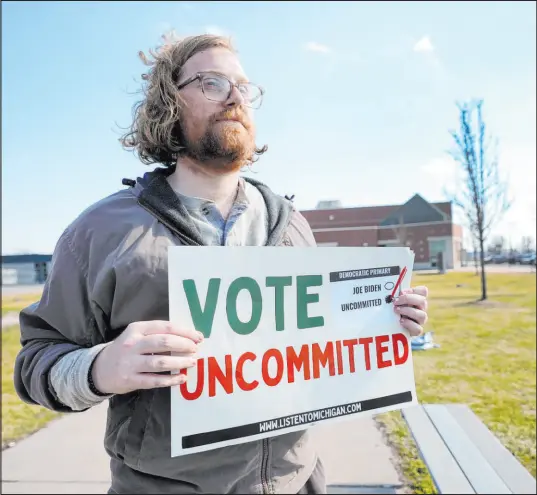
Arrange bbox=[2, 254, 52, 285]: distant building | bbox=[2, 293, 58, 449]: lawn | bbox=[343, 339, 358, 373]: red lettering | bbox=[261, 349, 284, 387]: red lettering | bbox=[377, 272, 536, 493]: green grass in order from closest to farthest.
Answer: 1. bbox=[261, 349, 284, 387]: red lettering
2. bbox=[343, 339, 358, 373]: red lettering
3. bbox=[377, 272, 536, 493]: green grass
4. bbox=[2, 293, 58, 449]: lawn
5. bbox=[2, 254, 52, 285]: distant building

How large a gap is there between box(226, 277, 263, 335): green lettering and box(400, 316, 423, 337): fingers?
0.47 metres

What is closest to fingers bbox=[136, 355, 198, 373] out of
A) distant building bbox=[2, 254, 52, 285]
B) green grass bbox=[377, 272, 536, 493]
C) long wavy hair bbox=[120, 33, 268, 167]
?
long wavy hair bbox=[120, 33, 268, 167]

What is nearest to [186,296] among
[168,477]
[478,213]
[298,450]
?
[168,477]

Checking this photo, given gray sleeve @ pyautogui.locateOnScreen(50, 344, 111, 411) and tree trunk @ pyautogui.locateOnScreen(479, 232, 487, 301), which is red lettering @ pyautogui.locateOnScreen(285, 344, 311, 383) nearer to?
gray sleeve @ pyautogui.locateOnScreen(50, 344, 111, 411)

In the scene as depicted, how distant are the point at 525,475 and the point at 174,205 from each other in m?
2.38

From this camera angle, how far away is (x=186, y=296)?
0.96 metres

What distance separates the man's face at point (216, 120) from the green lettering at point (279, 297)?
1.13 feet

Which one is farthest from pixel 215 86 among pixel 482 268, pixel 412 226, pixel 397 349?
pixel 482 268

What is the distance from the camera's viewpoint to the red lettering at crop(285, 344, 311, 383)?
1.08 metres

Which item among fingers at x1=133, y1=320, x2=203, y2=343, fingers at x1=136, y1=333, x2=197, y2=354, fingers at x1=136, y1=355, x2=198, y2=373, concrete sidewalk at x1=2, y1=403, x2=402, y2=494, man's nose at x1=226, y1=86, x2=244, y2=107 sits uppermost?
man's nose at x1=226, y1=86, x2=244, y2=107

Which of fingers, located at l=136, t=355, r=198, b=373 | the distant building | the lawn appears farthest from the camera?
the distant building

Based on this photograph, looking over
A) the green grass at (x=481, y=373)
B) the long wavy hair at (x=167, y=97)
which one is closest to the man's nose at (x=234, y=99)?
the long wavy hair at (x=167, y=97)

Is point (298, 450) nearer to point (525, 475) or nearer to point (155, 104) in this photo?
point (155, 104)

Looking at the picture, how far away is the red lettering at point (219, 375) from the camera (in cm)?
98
